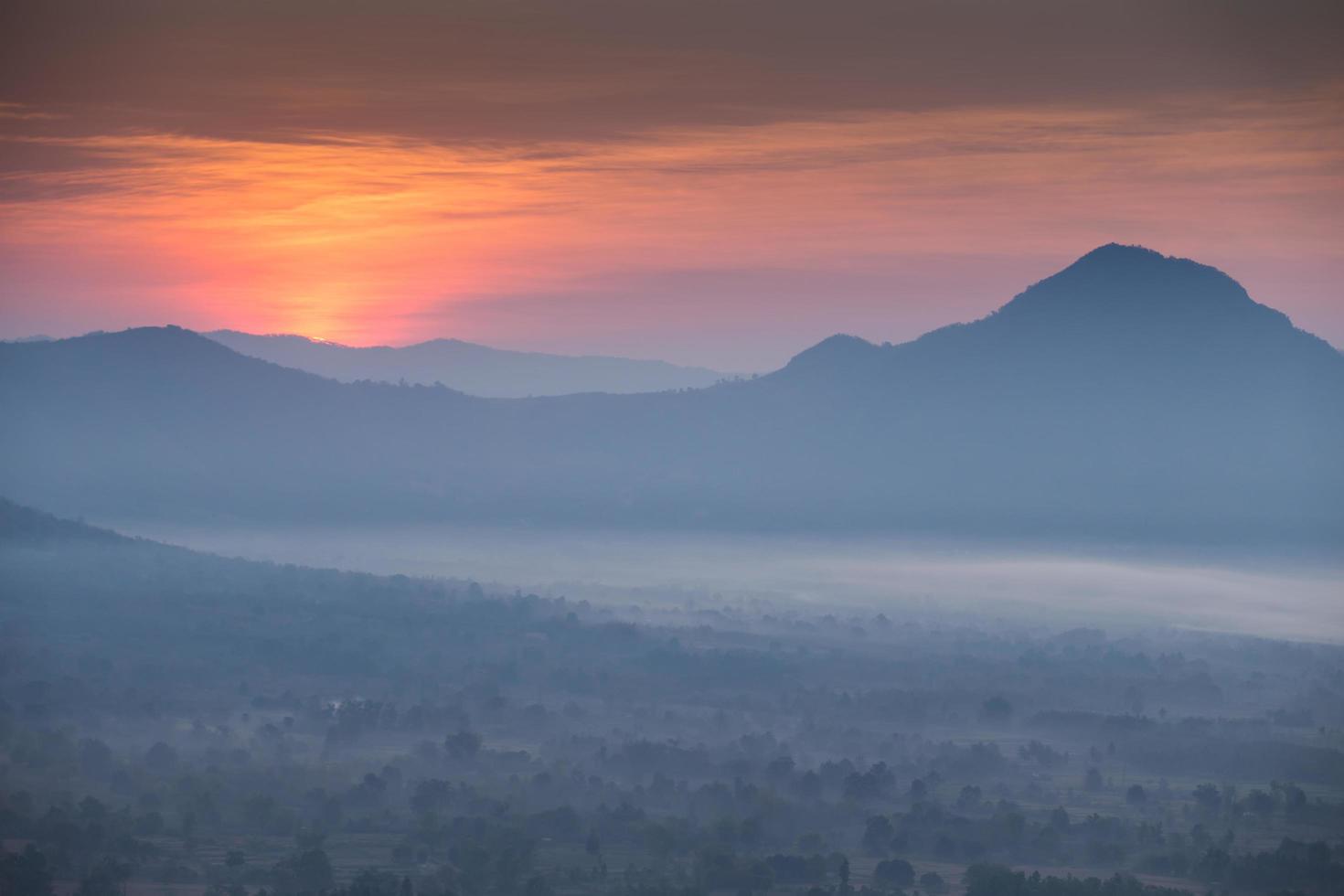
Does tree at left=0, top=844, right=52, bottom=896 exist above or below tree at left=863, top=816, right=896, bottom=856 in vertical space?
below

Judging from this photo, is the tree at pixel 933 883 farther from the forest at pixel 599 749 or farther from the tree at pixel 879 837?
the tree at pixel 879 837

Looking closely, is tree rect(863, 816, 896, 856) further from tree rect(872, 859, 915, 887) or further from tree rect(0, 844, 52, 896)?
tree rect(0, 844, 52, 896)

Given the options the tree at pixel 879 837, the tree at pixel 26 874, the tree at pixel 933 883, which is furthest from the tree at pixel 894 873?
the tree at pixel 26 874

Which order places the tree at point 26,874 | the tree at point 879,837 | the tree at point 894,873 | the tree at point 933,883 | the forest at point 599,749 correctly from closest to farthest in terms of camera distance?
the tree at point 26,874 < the tree at point 933,883 < the tree at point 894,873 < the forest at point 599,749 < the tree at point 879,837

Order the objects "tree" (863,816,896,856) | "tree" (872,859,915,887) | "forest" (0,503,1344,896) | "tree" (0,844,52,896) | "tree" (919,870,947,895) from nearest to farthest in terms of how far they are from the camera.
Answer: "tree" (0,844,52,896), "tree" (919,870,947,895), "tree" (872,859,915,887), "forest" (0,503,1344,896), "tree" (863,816,896,856)

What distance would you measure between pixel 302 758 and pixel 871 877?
41240 millimetres

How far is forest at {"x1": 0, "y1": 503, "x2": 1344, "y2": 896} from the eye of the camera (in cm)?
8850

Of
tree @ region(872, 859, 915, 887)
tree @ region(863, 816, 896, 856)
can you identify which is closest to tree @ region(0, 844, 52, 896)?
tree @ region(872, 859, 915, 887)

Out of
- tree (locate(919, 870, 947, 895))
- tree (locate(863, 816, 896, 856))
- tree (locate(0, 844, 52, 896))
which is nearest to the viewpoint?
tree (locate(0, 844, 52, 896))

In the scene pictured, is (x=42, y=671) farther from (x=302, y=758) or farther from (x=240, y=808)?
(x=240, y=808)

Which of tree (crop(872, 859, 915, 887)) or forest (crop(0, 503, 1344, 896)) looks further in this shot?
forest (crop(0, 503, 1344, 896))

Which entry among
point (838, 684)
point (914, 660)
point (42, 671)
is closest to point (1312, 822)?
point (838, 684)

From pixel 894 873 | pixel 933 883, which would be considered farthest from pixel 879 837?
pixel 933 883

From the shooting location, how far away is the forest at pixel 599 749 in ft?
290
